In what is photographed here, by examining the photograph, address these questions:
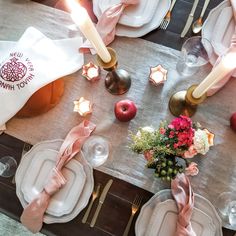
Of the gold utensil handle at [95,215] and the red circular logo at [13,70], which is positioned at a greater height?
the red circular logo at [13,70]

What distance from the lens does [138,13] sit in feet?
3.74

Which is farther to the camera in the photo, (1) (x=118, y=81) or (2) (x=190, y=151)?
(1) (x=118, y=81)

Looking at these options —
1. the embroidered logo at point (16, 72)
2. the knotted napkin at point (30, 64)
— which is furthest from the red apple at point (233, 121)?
the embroidered logo at point (16, 72)

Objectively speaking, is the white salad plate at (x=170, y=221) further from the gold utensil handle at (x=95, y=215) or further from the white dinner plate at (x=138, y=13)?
the white dinner plate at (x=138, y=13)

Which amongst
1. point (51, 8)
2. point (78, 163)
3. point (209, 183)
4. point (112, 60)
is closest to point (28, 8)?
point (51, 8)

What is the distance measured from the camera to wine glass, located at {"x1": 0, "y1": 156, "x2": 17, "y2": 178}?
108cm

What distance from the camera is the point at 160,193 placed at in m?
1.00

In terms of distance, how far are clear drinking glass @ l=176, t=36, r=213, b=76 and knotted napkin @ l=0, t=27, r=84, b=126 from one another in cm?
33

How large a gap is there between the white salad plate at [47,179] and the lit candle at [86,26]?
0.34 metres

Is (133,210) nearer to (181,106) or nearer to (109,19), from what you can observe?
(181,106)

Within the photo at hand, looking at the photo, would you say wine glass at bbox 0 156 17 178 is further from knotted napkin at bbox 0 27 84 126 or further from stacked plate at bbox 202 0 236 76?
stacked plate at bbox 202 0 236 76

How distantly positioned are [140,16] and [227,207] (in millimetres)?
652

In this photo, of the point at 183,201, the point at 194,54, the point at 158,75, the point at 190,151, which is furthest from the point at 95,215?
the point at 194,54

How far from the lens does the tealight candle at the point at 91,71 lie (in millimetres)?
1112
